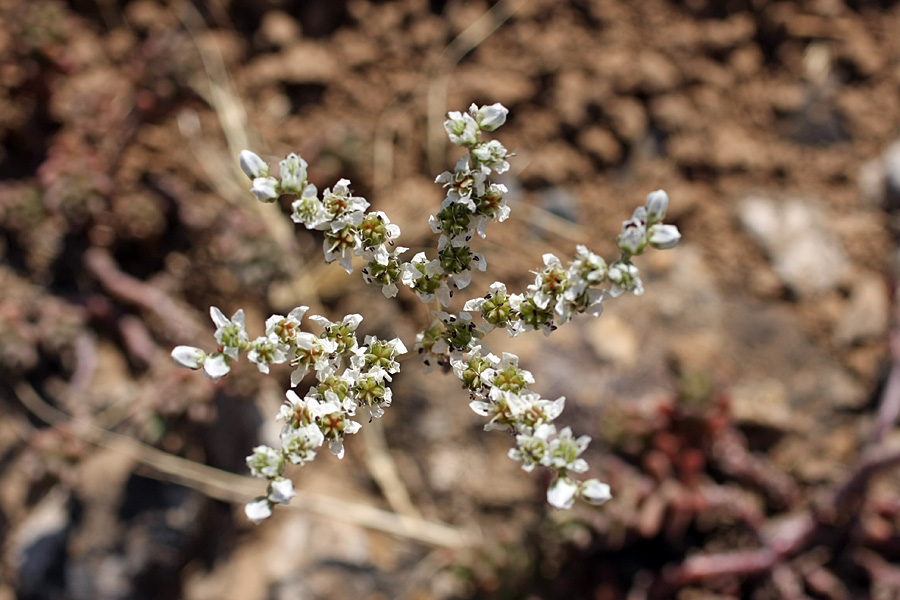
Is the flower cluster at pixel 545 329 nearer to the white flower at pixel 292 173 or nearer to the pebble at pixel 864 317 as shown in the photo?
the white flower at pixel 292 173

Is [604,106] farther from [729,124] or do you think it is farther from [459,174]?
[459,174]

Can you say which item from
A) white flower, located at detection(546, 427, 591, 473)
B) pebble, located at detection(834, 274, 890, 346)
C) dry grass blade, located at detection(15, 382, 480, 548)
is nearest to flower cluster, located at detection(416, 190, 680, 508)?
white flower, located at detection(546, 427, 591, 473)

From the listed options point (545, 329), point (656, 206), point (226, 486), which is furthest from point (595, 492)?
point (226, 486)

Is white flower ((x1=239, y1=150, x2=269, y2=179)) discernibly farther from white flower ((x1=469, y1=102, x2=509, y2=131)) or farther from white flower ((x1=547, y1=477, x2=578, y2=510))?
white flower ((x1=547, y1=477, x2=578, y2=510))

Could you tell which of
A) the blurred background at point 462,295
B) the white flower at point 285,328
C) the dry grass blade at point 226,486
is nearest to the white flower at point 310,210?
the white flower at point 285,328

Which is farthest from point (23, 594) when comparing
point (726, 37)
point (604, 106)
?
point (726, 37)

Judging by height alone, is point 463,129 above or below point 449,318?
above

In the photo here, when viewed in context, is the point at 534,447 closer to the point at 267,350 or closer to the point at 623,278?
the point at 623,278
